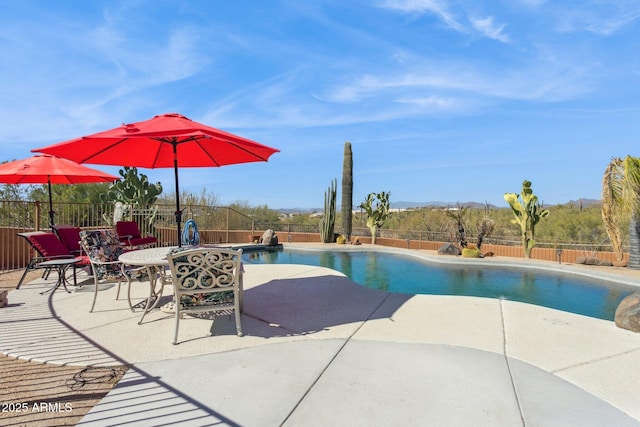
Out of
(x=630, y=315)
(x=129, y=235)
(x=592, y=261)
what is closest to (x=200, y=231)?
(x=129, y=235)

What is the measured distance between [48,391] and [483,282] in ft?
24.6

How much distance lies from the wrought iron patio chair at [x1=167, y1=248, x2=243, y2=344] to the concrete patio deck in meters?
0.28

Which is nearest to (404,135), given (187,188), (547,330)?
(187,188)

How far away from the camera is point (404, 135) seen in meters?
19.8

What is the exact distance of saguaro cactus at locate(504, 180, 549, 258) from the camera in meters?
10.2

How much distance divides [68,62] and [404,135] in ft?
54.2

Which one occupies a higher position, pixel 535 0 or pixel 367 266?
pixel 535 0

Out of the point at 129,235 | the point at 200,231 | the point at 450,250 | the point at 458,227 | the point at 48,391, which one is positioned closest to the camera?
the point at 48,391

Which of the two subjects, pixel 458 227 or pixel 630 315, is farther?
pixel 458 227

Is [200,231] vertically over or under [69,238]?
under

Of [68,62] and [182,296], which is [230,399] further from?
[68,62]

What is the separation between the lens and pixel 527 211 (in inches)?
404

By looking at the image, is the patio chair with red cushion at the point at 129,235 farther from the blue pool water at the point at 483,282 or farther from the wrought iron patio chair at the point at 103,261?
the wrought iron patio chair at the point at 103,261

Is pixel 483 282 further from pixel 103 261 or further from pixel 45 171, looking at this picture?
pixel 45 171
